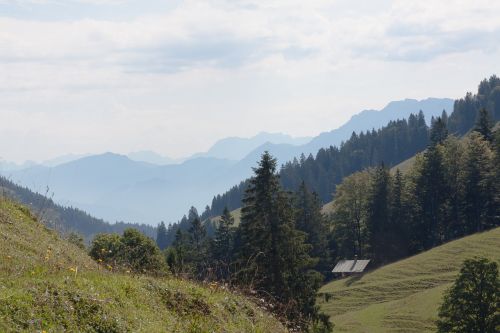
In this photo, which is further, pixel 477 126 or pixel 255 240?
pixel 477 126

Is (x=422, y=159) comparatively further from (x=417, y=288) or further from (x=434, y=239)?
(x=417, y=288)

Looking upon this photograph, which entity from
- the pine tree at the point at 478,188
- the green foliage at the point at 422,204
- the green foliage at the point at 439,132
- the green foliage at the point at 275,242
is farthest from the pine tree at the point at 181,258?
the green foliage at the point at 439,132

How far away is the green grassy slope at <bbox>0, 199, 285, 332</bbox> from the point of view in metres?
8.08

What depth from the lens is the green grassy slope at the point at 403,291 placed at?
49906 millimetres

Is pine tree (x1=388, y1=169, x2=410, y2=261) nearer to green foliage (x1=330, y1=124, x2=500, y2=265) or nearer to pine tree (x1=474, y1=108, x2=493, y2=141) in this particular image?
green foliage (x1=330, y1=124, x2=500, y2=265)

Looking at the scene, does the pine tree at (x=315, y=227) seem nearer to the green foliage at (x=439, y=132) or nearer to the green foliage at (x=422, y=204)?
the green foliage at (x=422, y=204)

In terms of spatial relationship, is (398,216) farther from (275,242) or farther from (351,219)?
(275,242)

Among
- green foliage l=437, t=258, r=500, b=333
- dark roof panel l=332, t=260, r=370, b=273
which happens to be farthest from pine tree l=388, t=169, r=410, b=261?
green foliage l=437, t=258, r=500, b=333

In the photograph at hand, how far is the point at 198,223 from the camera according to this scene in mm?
105938

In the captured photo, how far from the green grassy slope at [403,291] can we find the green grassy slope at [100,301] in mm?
38403

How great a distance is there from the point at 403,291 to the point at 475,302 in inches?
1205

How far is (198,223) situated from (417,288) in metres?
51.7

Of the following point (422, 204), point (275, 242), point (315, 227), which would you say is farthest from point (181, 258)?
point (422, 204)

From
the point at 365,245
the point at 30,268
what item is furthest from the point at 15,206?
the point at 365,245
